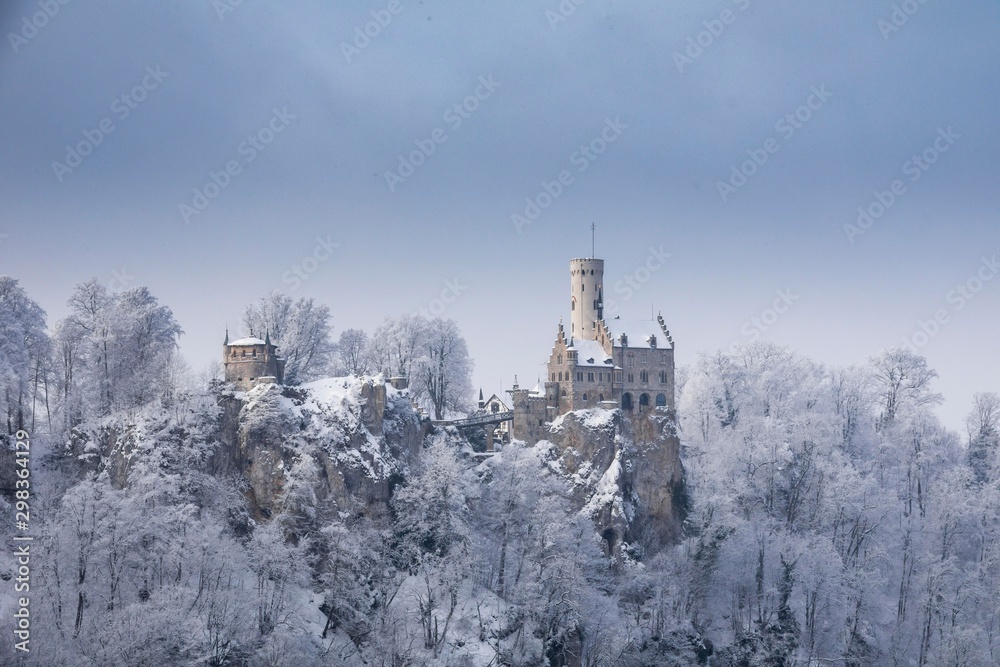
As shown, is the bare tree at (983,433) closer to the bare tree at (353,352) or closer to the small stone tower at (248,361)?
the bare tree at (353,352)

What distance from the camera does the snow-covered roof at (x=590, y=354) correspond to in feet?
343

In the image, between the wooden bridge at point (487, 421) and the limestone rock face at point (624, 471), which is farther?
the wooden bridge at point (487, 421)

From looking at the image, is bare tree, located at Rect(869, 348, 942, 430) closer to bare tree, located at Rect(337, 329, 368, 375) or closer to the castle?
the castle

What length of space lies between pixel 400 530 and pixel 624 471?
17483 mm

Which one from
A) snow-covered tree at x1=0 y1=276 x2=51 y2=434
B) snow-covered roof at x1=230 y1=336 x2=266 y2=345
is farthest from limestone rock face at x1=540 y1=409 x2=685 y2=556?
snow-covered tree at x1=0 y1=276 x2=51 y2=434

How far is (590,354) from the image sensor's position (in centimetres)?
10556

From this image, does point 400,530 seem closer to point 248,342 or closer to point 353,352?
point 248,342

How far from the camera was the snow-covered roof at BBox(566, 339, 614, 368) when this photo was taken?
104625 millimetres

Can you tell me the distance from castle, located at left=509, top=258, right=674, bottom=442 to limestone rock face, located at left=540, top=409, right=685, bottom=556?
1729mm

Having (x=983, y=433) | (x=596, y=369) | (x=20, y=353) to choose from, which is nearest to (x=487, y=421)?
(x=596, y=369)

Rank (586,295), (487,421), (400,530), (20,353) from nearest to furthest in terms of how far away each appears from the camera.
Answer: (20,353) < (400,530) < (487,421) < (586,295)

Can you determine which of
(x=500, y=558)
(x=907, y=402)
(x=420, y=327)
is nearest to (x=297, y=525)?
(x=500, y=558)

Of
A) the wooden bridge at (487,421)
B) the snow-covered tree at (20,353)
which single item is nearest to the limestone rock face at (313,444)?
the wooden bridge at (487,421)

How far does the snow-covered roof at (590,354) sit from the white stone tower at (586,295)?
3558 mm
